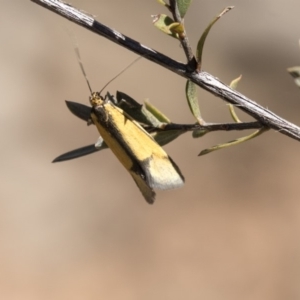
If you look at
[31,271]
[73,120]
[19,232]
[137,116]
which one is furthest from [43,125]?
[137,116]

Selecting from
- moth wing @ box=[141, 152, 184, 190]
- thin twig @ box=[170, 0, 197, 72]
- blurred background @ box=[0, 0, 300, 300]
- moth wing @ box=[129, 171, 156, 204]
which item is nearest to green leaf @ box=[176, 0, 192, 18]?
thin twig @ box=[170, 0, 197, 72]

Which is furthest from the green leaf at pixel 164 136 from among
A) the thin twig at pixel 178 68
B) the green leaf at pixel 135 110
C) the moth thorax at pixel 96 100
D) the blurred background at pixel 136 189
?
the blurred background at pixel 136 189

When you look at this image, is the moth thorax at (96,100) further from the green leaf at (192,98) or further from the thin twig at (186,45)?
the thin twig at (186,45)

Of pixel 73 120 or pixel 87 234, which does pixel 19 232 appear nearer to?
pixel 87 234

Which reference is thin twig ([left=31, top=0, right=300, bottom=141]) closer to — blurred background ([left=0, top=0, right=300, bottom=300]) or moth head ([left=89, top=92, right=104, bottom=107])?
moth head ([left=89, top=92, right=104, bottom=107])

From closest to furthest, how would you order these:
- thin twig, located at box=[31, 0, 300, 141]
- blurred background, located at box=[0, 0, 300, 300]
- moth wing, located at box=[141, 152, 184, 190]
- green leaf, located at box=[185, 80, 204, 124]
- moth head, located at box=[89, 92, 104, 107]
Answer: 1. thin twig, located at box=[31, 0, 300, 141]
2. green leaf, located at box=[185, 80, 204, 124]
3. moth wing, located at box=[141, 152, 184, 190]
4. moth head, located at box=[89, 92, 104, 107]
5. blurred background, located at box=[0, 0, 300, 300]

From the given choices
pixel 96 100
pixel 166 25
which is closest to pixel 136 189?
pixel 96 100

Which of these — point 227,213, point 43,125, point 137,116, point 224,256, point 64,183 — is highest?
point 137,116
